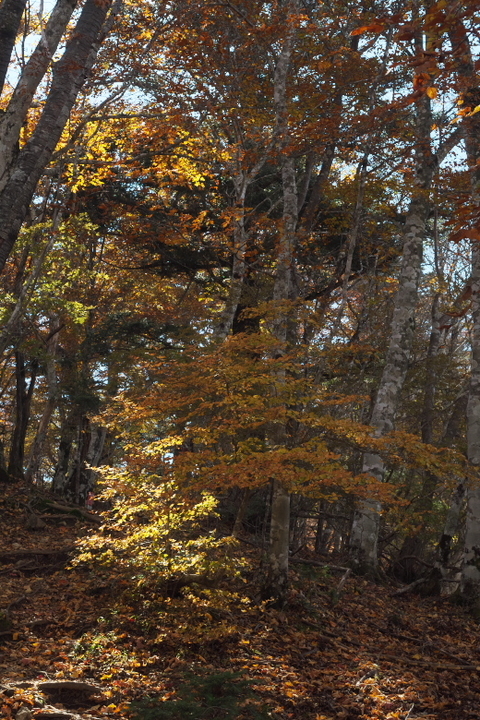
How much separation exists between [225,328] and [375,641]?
23.2ft

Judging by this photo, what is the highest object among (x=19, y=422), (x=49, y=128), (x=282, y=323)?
(x=49, y=128)

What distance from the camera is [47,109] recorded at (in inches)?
239

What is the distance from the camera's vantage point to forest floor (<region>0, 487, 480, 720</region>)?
475 centimetres

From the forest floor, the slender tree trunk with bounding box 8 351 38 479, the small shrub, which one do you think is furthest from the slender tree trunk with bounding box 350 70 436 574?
the slender tree trunk with bounding box 8 351 38 479

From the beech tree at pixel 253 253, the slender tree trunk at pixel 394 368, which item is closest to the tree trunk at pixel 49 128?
the beech tree at pixel 253 253

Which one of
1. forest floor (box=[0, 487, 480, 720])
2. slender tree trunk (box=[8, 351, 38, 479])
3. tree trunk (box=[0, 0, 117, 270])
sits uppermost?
tree trunk (box=[0, 0, 117, 270])

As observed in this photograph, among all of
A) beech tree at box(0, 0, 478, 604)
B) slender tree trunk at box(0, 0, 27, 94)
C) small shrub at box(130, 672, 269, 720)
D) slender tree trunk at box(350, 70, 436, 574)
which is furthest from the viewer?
slender tree trunk at box(350, 70, 436, 574)

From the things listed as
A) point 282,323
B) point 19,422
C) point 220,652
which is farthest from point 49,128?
point 19,422

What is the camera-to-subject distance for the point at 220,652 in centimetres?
635

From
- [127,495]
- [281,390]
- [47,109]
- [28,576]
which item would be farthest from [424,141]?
[28,576]

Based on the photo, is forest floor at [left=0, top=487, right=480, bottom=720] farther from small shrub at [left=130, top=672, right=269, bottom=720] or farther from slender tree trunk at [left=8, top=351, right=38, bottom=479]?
slender tree trunk at [left=8, top=351, right=38, bottom=479]

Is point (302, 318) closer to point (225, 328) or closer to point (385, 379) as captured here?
point (385, 379)

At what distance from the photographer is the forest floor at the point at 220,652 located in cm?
475

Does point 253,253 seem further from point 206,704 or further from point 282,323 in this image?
point 206,704
